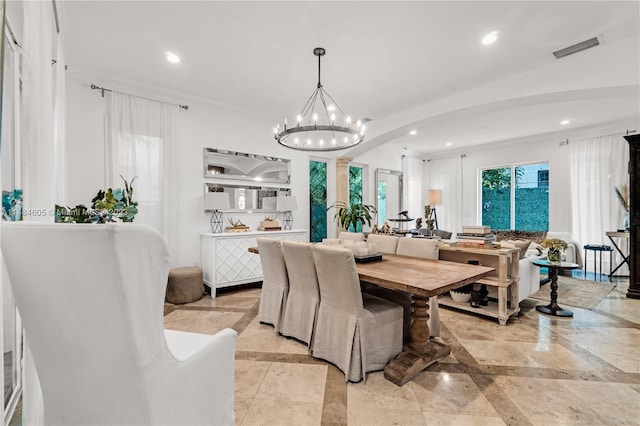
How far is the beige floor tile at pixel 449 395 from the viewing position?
1.71 metres

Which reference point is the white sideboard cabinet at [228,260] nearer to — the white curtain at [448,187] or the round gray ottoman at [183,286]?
the round gray ottoman at [183,286]

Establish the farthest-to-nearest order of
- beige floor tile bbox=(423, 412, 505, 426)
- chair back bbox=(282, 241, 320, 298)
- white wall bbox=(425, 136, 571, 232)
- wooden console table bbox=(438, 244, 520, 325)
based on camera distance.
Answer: white wall bbox=(425, 136, 571, 232)
wooden console table bbox=(438, 244, 520, 325)
chair back bbox=(282, 241, 320, 298)
beige floor tile bbox=(423, 412, 505, 426)

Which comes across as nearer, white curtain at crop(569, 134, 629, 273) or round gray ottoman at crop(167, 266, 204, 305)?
round gray ottoman at crop(167, 266, 204, 305)

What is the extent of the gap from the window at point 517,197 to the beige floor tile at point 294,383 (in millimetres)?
6770

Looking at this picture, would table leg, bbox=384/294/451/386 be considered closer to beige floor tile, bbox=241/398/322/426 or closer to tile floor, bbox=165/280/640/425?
tile floor, bbox=165/280/640/425

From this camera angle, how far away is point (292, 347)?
2.50m

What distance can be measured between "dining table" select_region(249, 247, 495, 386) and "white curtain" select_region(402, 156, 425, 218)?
5518mm

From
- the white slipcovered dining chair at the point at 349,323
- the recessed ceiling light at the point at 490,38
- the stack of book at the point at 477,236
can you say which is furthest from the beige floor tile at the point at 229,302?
the recessed ceiling light at the point at 490,38

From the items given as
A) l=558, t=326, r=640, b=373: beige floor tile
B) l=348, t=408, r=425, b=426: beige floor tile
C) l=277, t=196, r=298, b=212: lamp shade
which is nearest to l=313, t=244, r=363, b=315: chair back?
l=348, t=408, r=425, b=426: beige floor tile

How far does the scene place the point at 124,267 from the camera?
871mm

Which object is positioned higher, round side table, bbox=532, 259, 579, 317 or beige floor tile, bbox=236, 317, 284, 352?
round side table, bbox=532, 259, 579, 317

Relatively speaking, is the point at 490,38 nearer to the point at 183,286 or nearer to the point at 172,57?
the point at 172,57

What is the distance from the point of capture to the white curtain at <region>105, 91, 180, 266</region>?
3.58 m

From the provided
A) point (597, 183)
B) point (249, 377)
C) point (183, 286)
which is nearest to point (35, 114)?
point (249, 377)
